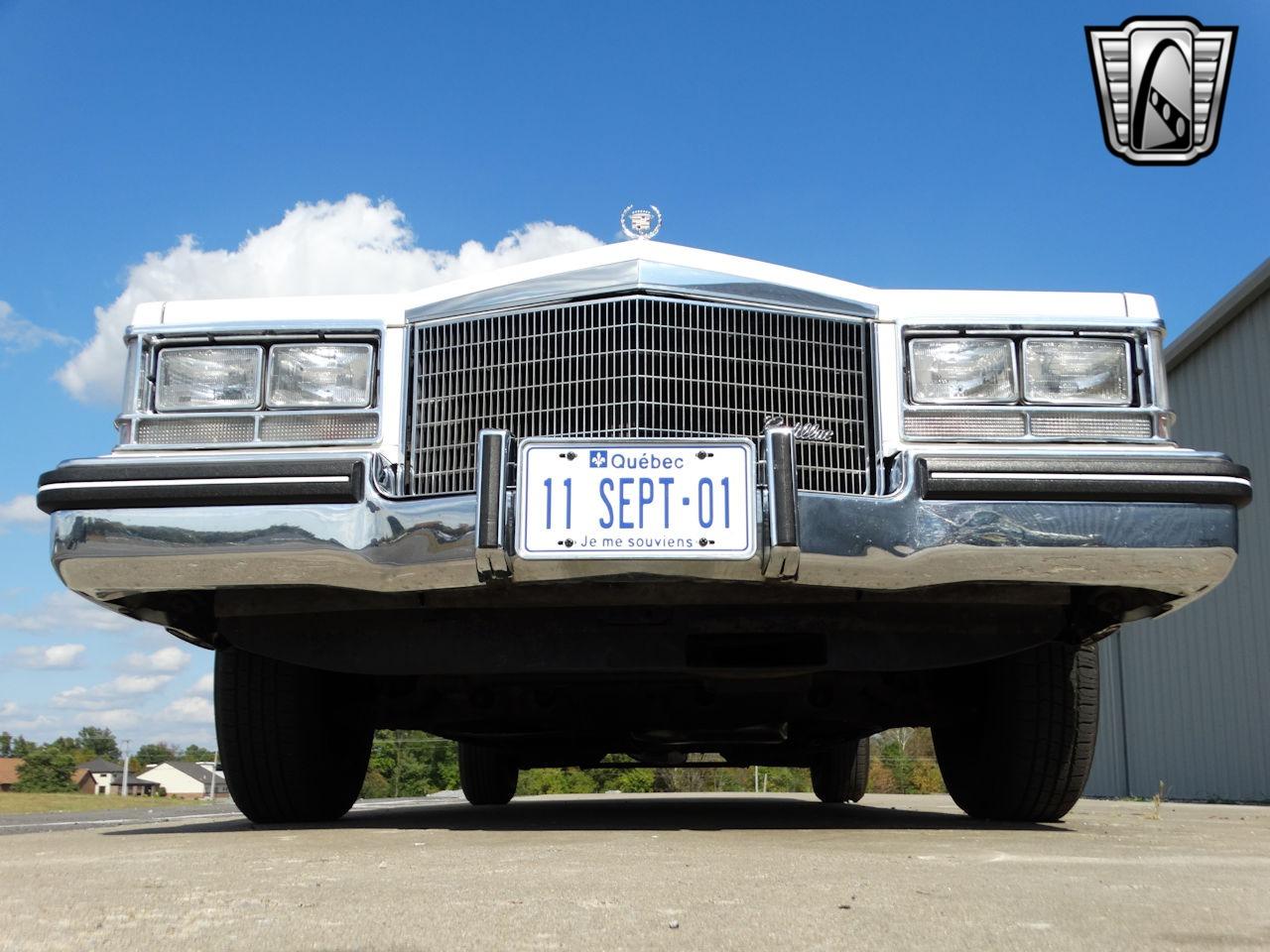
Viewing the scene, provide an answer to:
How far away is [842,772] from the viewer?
6457mm

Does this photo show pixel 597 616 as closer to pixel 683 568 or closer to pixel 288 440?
pixel 683 568

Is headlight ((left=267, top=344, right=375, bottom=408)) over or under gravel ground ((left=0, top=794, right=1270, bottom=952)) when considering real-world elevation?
over

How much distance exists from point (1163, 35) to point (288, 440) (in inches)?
185

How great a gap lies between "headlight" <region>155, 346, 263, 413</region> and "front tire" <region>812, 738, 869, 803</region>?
4.01 metres

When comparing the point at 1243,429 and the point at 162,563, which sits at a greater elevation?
the point at 1243,429

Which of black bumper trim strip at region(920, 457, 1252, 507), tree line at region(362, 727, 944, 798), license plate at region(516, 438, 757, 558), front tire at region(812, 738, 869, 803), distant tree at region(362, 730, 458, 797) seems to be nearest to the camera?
license plate at region(516, 438, 757, 558)

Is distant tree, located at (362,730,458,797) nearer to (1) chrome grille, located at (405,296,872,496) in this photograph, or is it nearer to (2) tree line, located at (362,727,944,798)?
(2) tree line, located at (362,727,944,798)

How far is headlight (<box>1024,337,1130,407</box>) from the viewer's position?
10.8 feet

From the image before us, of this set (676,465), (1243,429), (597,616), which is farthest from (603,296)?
(1243,429)

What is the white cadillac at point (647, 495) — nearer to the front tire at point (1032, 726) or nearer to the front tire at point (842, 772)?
the front tire at point (1032, 726)

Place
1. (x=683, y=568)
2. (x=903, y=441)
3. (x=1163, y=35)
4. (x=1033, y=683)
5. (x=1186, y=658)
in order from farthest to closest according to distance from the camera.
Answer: (x=1186, y=658) < (x=1163, y=35) < (x=1033, y=683) < (x=903, y=441) < (x=683, y=568)

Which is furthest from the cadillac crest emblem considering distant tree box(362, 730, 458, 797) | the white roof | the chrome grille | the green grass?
distant tree box(362, 730, 458, 797)

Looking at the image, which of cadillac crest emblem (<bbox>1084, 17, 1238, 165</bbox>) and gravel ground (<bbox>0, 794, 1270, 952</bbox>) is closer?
gravel ground (<bbox>0, 794, 1270, 952</bbox>)

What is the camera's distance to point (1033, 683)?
12.1 ft
